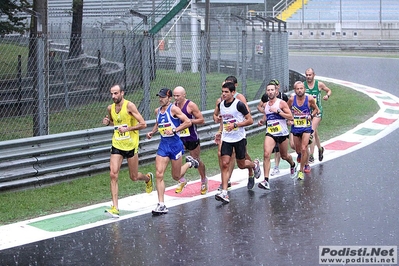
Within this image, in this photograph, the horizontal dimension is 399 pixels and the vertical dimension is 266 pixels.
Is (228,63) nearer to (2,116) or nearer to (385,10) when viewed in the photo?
(2,116)

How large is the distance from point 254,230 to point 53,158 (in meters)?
4.20

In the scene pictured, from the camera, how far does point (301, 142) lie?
1247cm

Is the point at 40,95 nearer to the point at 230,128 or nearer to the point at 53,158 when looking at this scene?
the point at 53,158

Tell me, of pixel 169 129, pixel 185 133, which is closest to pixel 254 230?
pixel 169 129

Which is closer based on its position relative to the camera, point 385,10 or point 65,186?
point 65,186

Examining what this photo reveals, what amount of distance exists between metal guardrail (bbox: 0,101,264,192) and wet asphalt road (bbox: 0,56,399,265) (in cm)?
245

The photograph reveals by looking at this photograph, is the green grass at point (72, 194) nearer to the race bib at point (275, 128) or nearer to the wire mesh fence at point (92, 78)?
the wire mesh fence at point (92, 78)

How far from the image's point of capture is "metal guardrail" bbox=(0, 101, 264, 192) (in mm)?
11359

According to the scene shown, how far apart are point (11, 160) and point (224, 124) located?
337 cm

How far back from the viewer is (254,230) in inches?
360

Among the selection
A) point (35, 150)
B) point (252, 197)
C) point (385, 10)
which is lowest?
point (252, 197)

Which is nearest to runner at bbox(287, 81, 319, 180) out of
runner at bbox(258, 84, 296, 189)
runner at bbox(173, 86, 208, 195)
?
runner at bbox(258, 84, 296, 189)

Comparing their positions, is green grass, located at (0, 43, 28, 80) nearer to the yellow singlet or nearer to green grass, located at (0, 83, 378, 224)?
green grass, located at (0, 83, 378, 224)

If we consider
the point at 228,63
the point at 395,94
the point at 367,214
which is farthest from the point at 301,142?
the point at 395,94
